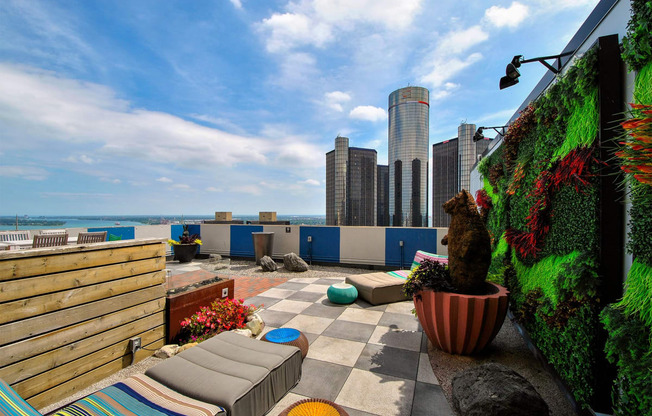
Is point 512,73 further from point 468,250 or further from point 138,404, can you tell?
point 138,404

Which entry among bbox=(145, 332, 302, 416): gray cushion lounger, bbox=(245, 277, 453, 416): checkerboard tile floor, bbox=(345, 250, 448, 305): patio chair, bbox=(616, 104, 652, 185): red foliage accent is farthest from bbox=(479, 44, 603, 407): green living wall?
bbox=(145, 332, 302, 416): gray cushion lounger

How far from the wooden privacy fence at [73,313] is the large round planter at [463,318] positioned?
3.15m

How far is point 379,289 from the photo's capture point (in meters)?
4.71

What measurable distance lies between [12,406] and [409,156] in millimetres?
40970

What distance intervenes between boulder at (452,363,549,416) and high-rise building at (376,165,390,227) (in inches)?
1471

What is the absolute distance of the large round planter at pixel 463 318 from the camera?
8.52ft

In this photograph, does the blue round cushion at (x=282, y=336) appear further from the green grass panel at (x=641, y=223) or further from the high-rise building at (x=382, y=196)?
the high-rise building at (x=382, y=196)

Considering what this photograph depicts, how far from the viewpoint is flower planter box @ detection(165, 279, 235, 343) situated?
3.13m

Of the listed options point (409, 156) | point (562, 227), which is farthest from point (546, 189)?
point (409, 156)

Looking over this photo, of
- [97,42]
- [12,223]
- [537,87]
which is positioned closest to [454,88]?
[537,87]

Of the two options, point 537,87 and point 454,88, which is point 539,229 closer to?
point 537,87

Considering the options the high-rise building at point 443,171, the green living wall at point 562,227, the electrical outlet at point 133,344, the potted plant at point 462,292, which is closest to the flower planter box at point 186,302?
the electrical outlet at point 133,344

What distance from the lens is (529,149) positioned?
313 centimetres

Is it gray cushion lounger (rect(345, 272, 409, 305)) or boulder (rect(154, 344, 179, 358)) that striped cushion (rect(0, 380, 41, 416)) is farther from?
gray cushion lounger (rect(345, 272, 409, 305))
